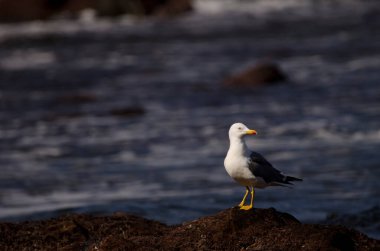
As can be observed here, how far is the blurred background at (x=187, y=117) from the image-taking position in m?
12.2

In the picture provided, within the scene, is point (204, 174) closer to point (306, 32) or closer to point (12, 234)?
point (12, 234)

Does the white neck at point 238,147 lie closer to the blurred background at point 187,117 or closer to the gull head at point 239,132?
the gull head at point 239,132

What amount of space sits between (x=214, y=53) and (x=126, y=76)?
206 inches

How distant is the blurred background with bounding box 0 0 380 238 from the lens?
12.2 m

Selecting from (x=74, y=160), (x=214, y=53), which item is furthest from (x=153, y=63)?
(x=74, y=160)

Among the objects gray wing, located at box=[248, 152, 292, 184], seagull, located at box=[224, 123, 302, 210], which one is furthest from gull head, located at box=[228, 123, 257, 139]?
gray wing, located at box=[248, 152, 292, 184]

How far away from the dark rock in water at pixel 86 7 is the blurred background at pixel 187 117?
1097 centimetres

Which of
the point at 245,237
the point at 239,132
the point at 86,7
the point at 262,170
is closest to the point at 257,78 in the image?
the point at 239,132

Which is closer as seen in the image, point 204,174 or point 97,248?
point 97,248

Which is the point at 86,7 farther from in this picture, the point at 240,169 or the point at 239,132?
the point at 240,169

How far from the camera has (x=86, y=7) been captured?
55.9 meters

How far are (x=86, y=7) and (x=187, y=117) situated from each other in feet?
124

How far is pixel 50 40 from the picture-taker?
40594mm

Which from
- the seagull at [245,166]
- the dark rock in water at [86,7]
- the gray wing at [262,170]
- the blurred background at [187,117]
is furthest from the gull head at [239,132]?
the dark rock in water at [86,7]
